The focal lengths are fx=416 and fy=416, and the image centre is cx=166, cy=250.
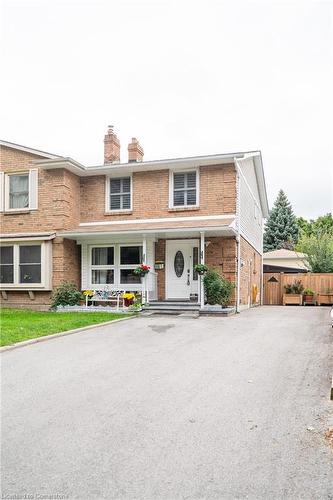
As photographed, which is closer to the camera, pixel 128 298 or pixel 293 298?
pixel 128 298

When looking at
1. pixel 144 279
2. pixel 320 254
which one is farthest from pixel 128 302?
pixel 320 254

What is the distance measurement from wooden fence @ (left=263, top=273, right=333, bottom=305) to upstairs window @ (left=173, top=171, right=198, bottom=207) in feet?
32.2

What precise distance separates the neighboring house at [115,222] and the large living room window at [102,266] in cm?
Result: 4

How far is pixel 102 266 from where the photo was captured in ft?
55.3

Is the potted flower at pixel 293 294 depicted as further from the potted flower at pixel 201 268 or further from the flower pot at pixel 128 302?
the flower pot at pixel 128 302

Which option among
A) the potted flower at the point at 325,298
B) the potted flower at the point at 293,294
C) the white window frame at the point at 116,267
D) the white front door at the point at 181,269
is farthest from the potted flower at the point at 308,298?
the white window frame at the point at 116,267

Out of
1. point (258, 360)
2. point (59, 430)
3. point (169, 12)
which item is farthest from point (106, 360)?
point (169, 12)

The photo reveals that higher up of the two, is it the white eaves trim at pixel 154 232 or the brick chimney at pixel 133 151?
the brick chimney at pixel 133 151

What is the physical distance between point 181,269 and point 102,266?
3218 millimetres

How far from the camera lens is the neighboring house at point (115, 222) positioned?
51.6 feet

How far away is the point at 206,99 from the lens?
59.0ft

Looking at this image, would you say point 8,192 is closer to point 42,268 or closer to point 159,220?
point 42,268

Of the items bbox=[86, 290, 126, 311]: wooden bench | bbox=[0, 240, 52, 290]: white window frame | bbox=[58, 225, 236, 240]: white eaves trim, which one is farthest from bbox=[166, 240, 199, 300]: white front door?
bbox=[0, 240, 52, 290]: white window frame

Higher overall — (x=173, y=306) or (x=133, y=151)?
(x=133, y=151)
